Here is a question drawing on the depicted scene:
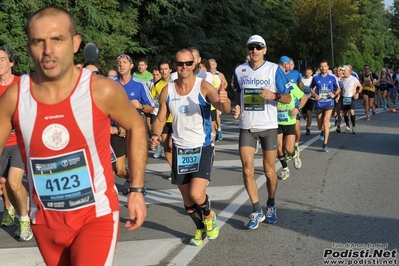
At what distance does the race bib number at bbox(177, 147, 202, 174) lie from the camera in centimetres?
714

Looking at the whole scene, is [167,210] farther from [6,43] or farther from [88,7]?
[88,7]

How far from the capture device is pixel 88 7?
1087 inches

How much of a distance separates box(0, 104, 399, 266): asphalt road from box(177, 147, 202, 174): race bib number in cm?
72

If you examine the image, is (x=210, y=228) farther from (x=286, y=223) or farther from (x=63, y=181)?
(x=63, y=181)

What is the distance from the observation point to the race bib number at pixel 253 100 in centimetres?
804

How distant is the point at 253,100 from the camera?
809 centimetres

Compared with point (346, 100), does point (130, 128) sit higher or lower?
higher

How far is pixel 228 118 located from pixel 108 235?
71.5 ft

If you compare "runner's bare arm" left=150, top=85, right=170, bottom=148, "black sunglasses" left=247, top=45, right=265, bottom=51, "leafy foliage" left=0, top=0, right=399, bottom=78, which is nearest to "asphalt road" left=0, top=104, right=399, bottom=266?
"runner's bare arm" left=150, top=85, right=170, bottom=148

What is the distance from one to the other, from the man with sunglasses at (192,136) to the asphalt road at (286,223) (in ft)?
1.00

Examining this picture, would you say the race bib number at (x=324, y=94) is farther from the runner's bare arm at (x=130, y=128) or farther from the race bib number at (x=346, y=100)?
the runner's bare arm at (x=130, y=128)

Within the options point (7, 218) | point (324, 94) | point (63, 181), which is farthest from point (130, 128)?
point (324, 94)

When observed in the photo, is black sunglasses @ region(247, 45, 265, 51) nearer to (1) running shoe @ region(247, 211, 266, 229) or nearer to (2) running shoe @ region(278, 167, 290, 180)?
(1) running shoe @ region(247, 211, 266, 229)

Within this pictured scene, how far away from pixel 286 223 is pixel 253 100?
1.45 metres
